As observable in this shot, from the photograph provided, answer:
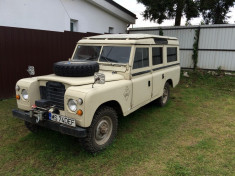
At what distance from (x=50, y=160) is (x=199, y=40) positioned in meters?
9.80

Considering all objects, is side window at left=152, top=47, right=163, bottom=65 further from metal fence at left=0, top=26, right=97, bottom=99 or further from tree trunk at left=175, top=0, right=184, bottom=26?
tree trunk at left=175, top=0, right=184, bottom=26

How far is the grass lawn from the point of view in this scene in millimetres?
3113

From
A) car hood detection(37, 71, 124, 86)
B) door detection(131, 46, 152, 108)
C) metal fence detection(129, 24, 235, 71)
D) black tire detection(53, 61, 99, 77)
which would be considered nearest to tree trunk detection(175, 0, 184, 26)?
metal fence detection(129, 24, 235, 71)

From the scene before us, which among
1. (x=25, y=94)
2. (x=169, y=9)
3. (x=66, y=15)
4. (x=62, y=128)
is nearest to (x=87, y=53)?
(x=25, y=94)

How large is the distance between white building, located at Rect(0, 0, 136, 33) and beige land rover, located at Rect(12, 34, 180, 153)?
14.7 feet

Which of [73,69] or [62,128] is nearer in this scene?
[62,128]

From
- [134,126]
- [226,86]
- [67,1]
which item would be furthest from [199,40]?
[134,126]

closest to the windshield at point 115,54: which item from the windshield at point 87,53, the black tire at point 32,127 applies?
the windshield at point 87,53

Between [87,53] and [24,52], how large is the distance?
3.10 m

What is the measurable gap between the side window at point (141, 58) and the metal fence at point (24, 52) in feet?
13.6

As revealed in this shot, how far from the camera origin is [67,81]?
10.5ft

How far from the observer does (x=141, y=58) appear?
14.5 ft

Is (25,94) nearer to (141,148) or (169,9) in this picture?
(141,148)

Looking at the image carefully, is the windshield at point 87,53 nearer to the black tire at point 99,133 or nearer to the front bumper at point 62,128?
the black tire at point 99,133
